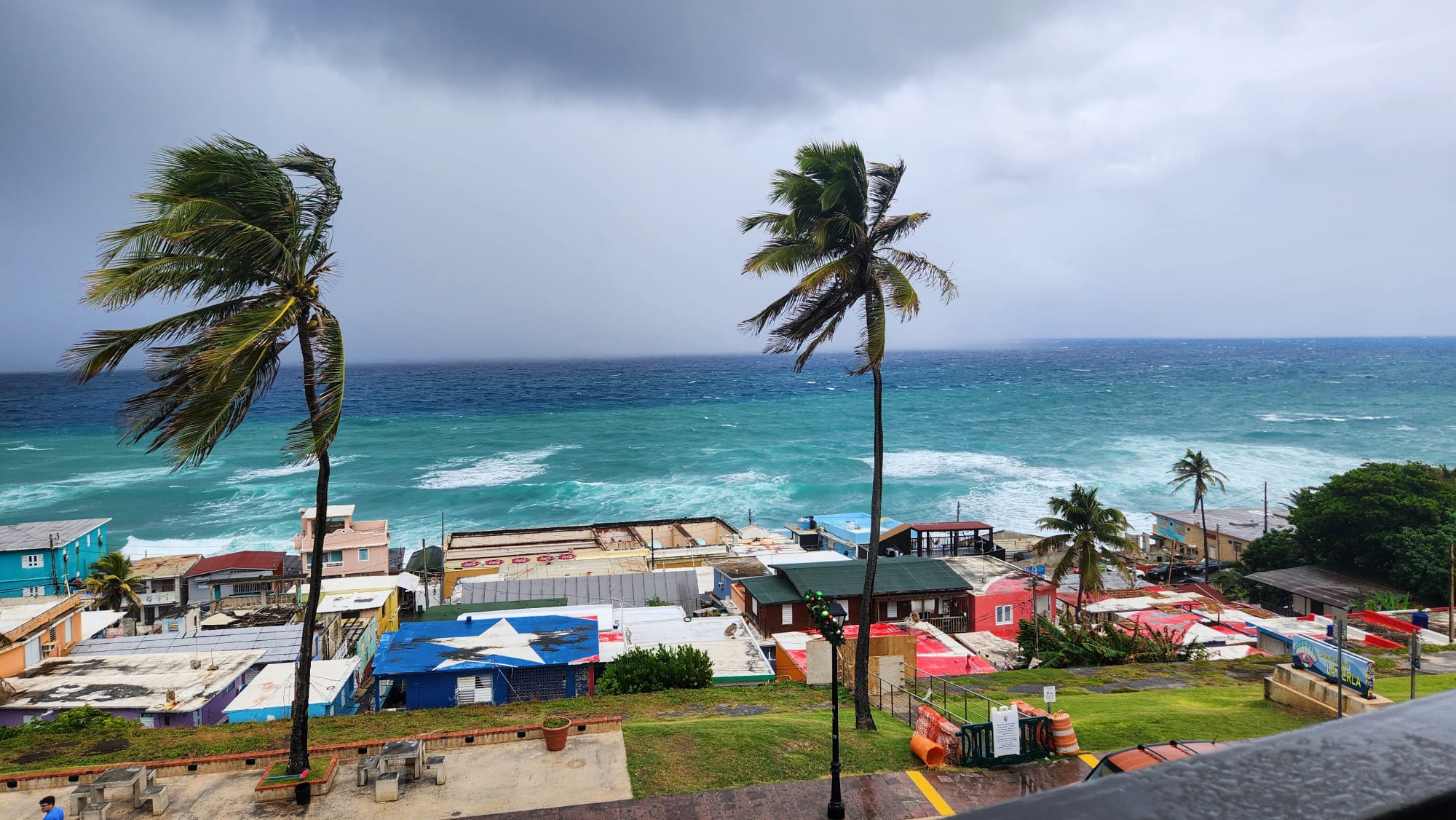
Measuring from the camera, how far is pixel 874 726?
14.9 meters

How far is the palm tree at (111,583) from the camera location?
102 feet

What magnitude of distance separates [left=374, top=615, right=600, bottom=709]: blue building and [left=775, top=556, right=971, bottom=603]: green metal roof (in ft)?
27.3

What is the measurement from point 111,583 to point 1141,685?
3495cm

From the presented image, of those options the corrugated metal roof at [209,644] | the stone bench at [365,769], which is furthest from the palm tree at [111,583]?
the stone bench at [365,769]

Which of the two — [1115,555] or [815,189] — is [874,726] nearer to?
[815,189]

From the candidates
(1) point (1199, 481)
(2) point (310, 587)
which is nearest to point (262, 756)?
(2) point (310, 587)

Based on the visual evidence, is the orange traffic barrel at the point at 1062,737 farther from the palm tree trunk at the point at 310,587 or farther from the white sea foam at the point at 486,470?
the white sea foam at the point at 486,470

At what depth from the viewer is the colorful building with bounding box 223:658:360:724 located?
18797mm

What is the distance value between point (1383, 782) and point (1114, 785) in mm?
306

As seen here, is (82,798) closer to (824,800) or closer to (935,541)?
(824,800)

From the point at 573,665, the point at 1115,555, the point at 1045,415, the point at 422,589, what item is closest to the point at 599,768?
the point at 573,665

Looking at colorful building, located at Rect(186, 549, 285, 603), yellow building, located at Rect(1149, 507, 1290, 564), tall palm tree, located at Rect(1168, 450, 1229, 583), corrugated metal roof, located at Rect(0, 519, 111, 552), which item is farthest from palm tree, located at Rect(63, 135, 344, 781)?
yellow building, located at Rect(1149, 507, 1290, 564)

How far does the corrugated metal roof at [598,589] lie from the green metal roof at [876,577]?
138 inches

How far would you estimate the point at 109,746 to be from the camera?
49.2ft
